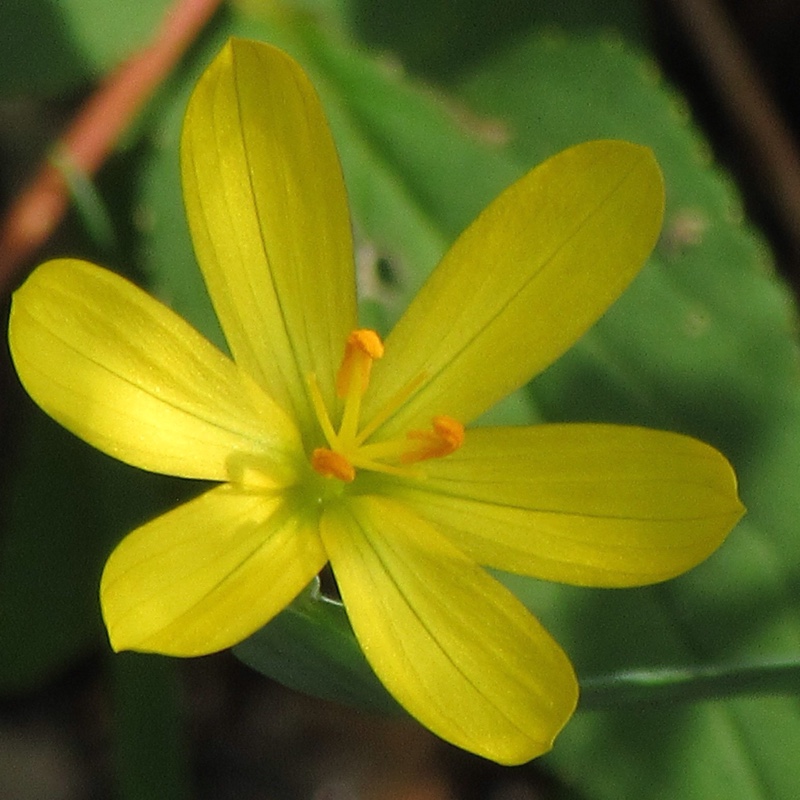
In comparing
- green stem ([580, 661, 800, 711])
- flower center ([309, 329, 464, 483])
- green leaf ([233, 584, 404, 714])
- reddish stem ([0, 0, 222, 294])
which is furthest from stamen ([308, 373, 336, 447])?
reddish stem ([0, 0, 222, 294])

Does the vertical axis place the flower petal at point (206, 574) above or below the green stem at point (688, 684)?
above

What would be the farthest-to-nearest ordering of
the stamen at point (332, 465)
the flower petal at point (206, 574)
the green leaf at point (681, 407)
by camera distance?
the green leaf at point (681, 407)
the stamen at point (332, 465)
the flower petal at point (206, 574)

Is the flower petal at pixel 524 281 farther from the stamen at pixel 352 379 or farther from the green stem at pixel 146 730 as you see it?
the green stem at pixel 146 730

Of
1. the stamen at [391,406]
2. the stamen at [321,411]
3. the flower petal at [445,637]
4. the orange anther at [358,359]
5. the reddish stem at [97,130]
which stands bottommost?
the flower petal at [445,637]

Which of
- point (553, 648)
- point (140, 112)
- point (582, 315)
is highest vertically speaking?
point (140, 112)

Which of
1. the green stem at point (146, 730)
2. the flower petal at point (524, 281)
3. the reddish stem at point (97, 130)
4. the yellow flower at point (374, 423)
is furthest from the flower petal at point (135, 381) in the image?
the reddish stem at point (97, 130)

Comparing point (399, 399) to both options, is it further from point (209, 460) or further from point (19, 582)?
point (19, 582)

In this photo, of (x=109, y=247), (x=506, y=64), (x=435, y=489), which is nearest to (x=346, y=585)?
(x=435, y=489)

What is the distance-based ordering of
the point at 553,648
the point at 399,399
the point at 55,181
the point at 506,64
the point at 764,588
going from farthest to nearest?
the point at 506,64 < the point at 55,181 < the point at 764,588 < the point at 399,399 < the point at 553,648
